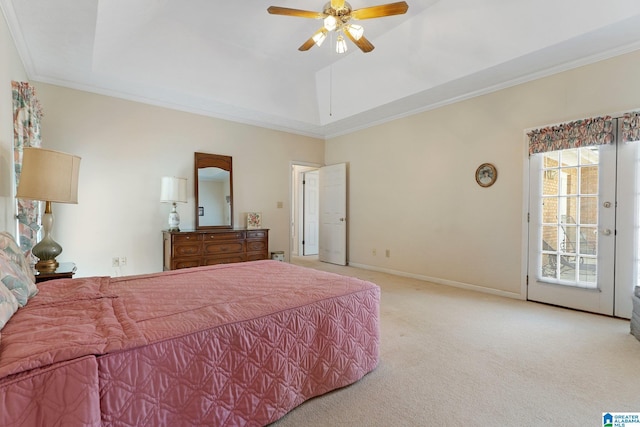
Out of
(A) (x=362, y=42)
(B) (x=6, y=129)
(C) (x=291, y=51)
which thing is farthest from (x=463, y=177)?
(B) (x=6, y=129)

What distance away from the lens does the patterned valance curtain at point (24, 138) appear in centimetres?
252

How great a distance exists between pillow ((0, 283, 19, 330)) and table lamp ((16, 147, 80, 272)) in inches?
40.7

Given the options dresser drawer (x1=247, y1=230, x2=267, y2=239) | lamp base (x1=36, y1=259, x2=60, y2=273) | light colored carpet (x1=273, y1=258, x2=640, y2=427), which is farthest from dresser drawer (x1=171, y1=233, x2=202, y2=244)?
light colored carpet (x1=273, y1=258, x2=640, y2=427)

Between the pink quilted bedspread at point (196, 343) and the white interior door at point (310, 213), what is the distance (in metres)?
5.31

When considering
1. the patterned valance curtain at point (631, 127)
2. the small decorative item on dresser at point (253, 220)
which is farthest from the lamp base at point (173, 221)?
the patterned valance curtain at point (631, 127)

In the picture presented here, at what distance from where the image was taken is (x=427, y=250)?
15.1ft

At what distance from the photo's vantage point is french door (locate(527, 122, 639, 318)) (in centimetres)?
296

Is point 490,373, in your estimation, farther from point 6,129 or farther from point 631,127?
point 6,129

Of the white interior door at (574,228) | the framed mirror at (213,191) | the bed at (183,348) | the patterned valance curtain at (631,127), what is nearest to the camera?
the bed at (183,348)

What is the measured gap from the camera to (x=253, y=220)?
514cm

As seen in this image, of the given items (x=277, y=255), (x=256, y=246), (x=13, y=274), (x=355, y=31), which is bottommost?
(x=277, y=255)

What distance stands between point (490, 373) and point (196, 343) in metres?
1.88

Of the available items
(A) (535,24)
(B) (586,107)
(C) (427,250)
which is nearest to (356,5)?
(A) (535,24)

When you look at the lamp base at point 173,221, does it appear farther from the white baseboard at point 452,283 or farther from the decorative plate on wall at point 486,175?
the decorative plate on wall at point 486,175
